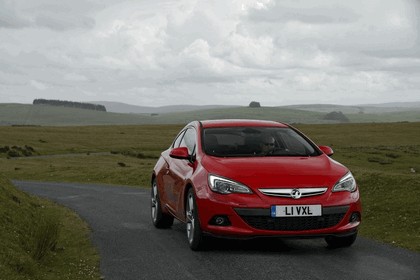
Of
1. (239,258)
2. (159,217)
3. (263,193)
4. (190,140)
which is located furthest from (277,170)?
(159,217)

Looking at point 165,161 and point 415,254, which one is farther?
point 165,161

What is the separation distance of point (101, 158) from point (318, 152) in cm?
4449

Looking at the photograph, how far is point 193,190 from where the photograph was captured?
9.50 meters

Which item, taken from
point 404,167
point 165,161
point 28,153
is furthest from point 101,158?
point 165,161

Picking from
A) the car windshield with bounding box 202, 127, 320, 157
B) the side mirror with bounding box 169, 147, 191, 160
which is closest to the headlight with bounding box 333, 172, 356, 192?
the car windshield with bounding box 202, 127, 320, 157

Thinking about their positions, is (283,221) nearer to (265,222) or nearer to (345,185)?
(265,222)

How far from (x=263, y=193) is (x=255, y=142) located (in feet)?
5.51

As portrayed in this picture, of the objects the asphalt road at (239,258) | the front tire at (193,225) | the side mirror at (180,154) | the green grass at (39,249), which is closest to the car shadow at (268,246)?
the asphalt road at (239,258)

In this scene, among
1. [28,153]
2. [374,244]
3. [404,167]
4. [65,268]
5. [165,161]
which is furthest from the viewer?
[28,153]

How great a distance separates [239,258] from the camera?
882 centimetres

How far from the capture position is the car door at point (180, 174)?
33.4 ft

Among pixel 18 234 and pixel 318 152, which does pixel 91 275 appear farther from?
pixel 318 152

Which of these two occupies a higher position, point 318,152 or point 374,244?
point 318,152

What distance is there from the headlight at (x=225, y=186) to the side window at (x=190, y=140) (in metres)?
1.48
